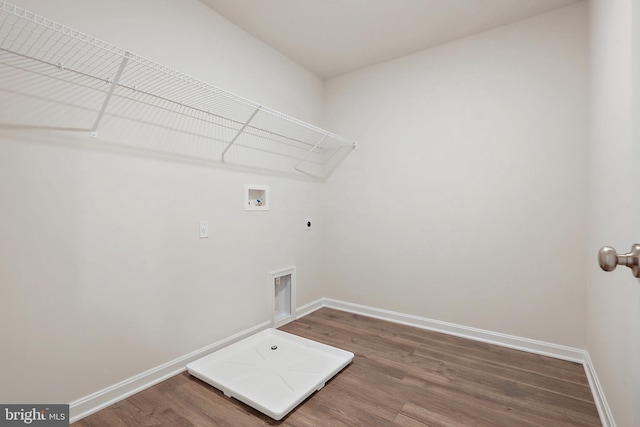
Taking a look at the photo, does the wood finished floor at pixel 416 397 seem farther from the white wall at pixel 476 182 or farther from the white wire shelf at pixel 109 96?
the white wire shelf at pixel 109 96

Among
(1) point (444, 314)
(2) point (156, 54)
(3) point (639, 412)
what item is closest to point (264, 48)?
(2) point (156, 54)

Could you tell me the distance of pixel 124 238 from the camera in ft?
5.52

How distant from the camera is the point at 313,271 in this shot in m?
3.17

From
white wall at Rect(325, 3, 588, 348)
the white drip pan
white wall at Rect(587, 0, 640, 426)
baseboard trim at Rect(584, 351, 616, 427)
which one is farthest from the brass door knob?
white wall at Rect(325, 3, 588, 348)

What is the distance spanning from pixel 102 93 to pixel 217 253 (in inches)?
47.3

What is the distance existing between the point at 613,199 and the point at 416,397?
4.73ft

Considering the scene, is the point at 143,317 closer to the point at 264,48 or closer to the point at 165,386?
the point at 165,386

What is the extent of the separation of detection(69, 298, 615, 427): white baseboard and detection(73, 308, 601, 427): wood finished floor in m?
0.05

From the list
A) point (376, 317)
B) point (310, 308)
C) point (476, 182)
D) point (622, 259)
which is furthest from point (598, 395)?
point (310, 308)

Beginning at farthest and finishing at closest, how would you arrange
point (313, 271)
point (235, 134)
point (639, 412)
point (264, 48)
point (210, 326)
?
point (313, 271)
point (264, 48)
point (235, 134)
point (210, 326)
point (639, 412)

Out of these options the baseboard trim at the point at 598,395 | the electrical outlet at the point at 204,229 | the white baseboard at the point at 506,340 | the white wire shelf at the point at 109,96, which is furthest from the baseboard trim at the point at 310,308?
the baseboard trim at the point at 598,395

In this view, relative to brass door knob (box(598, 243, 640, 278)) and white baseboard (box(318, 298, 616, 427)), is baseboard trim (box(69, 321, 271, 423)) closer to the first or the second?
white baseboard (box(318, 298, 616, 427))

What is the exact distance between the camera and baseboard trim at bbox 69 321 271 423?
4.94 ft

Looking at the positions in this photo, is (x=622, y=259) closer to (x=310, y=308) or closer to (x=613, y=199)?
(x=613, y=199)
